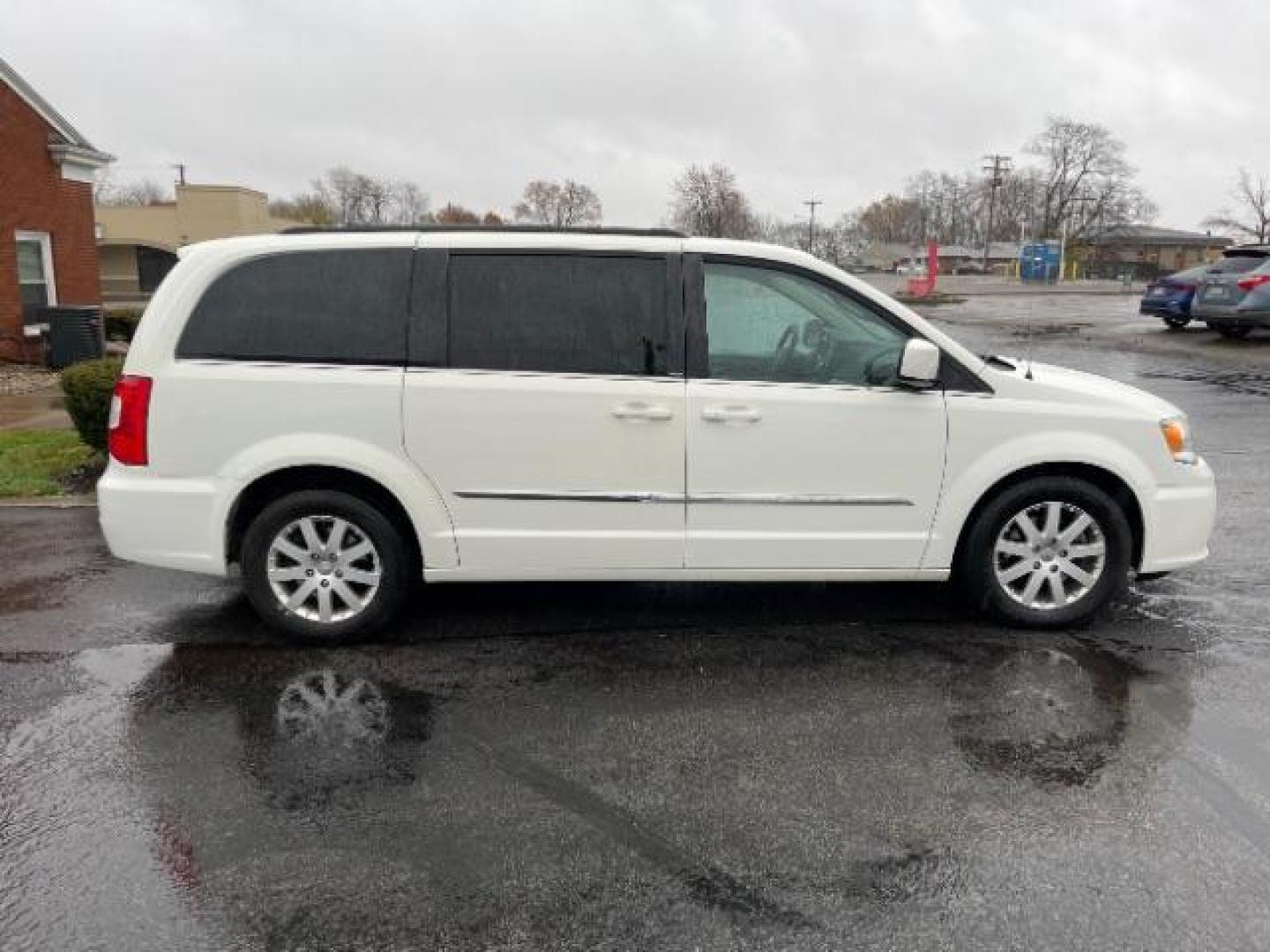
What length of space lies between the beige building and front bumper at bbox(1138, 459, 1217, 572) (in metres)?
46.6

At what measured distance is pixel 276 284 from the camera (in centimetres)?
443

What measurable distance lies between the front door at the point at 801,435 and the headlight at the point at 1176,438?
110 centimetres

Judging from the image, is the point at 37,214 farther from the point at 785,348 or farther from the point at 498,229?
the point at 785,348

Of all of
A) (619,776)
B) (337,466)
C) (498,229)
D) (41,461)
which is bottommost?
(619,776)

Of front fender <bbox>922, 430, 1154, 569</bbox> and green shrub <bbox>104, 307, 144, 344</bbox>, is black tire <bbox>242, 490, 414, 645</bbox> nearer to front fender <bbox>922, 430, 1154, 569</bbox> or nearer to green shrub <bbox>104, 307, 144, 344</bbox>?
front fender <bbox>922, 430, 1154, 569</bbox>

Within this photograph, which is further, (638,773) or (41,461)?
(41,461)

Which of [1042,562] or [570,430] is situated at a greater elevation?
[570,430]

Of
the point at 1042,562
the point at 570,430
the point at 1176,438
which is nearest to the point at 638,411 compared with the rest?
the point at 570,430

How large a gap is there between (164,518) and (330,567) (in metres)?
0.75

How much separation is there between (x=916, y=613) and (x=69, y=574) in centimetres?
468

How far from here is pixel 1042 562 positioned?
4645 mm

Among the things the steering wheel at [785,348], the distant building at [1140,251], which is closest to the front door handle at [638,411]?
the steering wheel at [785,348]

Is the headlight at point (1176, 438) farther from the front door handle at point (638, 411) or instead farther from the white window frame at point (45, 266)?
the white window frame at point (45, 266)

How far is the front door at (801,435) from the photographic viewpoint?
4.41m
